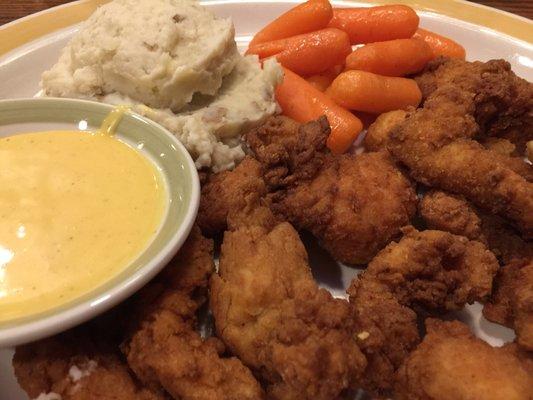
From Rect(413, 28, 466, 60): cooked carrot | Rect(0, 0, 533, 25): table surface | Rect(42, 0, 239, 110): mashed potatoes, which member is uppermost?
Rect(42, 0, 239, 110): mashed potatoes

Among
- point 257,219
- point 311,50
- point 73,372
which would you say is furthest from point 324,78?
point 73,372

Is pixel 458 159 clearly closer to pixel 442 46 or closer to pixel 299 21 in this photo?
pixel 442 46

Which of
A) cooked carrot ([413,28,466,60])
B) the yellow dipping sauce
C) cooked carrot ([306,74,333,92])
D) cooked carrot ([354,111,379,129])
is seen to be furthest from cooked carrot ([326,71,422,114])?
the yellow dipping sauce

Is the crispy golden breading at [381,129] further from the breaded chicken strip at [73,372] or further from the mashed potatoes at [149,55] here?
the breaded chicken strip at [73,372]

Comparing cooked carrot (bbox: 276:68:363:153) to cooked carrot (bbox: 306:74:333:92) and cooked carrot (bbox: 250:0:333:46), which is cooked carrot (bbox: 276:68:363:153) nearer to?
cooked carrot (bbox: 306:74:333:92)

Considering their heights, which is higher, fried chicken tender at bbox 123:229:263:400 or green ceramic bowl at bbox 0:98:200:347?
green ceramic bowl at bbox 0:98:200:347

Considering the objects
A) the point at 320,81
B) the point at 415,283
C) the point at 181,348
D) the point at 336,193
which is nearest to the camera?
the point at 181,348

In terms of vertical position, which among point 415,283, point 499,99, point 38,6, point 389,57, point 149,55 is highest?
point 149,55

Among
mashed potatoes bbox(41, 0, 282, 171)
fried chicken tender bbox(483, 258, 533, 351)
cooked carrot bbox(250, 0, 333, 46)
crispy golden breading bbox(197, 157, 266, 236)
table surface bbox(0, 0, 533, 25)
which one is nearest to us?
fried chicken tender bbox(483, 258, 533, 351)
